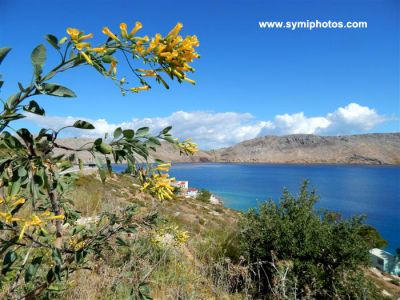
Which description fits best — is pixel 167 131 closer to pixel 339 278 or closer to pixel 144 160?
pixel 144 160

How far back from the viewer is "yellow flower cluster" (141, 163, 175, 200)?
1.44 metres

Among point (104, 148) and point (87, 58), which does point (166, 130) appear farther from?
point (87, 58)

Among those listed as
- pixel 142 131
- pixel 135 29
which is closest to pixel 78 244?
pixel 142 131

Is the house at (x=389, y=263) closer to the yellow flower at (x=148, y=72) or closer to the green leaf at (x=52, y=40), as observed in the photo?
the yellow flower at (x=148, y=72)

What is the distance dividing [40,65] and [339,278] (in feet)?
27.7

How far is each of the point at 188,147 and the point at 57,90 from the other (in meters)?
0.63

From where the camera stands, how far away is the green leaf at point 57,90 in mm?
1092

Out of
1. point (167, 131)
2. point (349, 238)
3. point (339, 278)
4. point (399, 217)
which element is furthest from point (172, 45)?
point (399, 217)

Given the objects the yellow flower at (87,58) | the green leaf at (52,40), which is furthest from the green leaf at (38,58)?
the yellow flower at (87,58)

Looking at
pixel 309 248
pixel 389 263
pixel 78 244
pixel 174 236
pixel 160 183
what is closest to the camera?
pixel 160 183

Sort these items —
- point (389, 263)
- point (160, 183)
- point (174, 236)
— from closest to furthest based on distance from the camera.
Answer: point (160, 183)
point (174, 236)
point (389, 263)

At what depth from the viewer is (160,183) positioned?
1433 millimetres

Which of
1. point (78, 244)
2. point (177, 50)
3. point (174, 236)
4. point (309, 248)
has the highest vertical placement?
point (177, 50)

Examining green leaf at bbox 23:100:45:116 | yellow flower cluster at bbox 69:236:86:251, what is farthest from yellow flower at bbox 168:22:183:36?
yellow flower cluster at bbox 69:236:86:251
